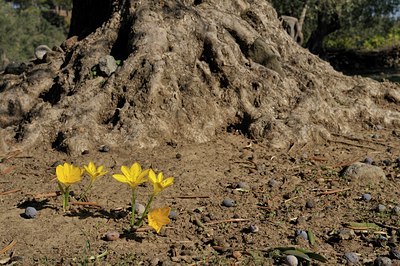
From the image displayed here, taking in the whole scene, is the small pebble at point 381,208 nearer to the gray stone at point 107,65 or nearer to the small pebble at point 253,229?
the small pebble at point 253,229

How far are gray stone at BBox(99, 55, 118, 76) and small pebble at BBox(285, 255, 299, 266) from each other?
321 centimetres

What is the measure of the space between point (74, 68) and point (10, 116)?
874 millimetres

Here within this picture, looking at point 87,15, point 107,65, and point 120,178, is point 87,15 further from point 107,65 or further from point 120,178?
point 120,178

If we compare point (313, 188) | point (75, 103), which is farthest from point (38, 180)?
point (313, 188)

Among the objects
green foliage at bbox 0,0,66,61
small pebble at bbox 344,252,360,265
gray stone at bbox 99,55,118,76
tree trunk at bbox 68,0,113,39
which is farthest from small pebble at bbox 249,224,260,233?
green foliage at bbox 0,0,66,61

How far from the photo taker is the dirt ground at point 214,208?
2.67 meters

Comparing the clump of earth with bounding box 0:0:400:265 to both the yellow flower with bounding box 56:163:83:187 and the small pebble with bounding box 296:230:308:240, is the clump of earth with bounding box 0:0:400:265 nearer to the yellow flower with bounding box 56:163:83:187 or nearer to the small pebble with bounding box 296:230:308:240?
the small pebble with bounding box 296:230:308:240

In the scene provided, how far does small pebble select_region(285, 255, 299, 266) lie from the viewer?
100 inches

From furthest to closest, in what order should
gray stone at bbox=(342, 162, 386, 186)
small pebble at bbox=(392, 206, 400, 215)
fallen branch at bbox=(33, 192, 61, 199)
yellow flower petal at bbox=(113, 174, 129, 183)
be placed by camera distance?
gray stone at bbox=(342, 162, 386, 186)
fallen branch at bbox=(33, 192, 61, 199)
small pebble at bbox=(392, 206, 400, 215)
yellow flower petal at bbox=(113, 174, 129, 183)

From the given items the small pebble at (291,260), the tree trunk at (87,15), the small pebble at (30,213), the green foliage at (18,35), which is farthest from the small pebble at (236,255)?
the green foliage at (18,35)

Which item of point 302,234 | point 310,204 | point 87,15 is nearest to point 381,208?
point 310,204

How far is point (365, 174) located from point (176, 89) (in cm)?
201

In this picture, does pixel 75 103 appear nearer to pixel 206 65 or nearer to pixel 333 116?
pixel 206 65

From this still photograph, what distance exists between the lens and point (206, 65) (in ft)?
17.1
